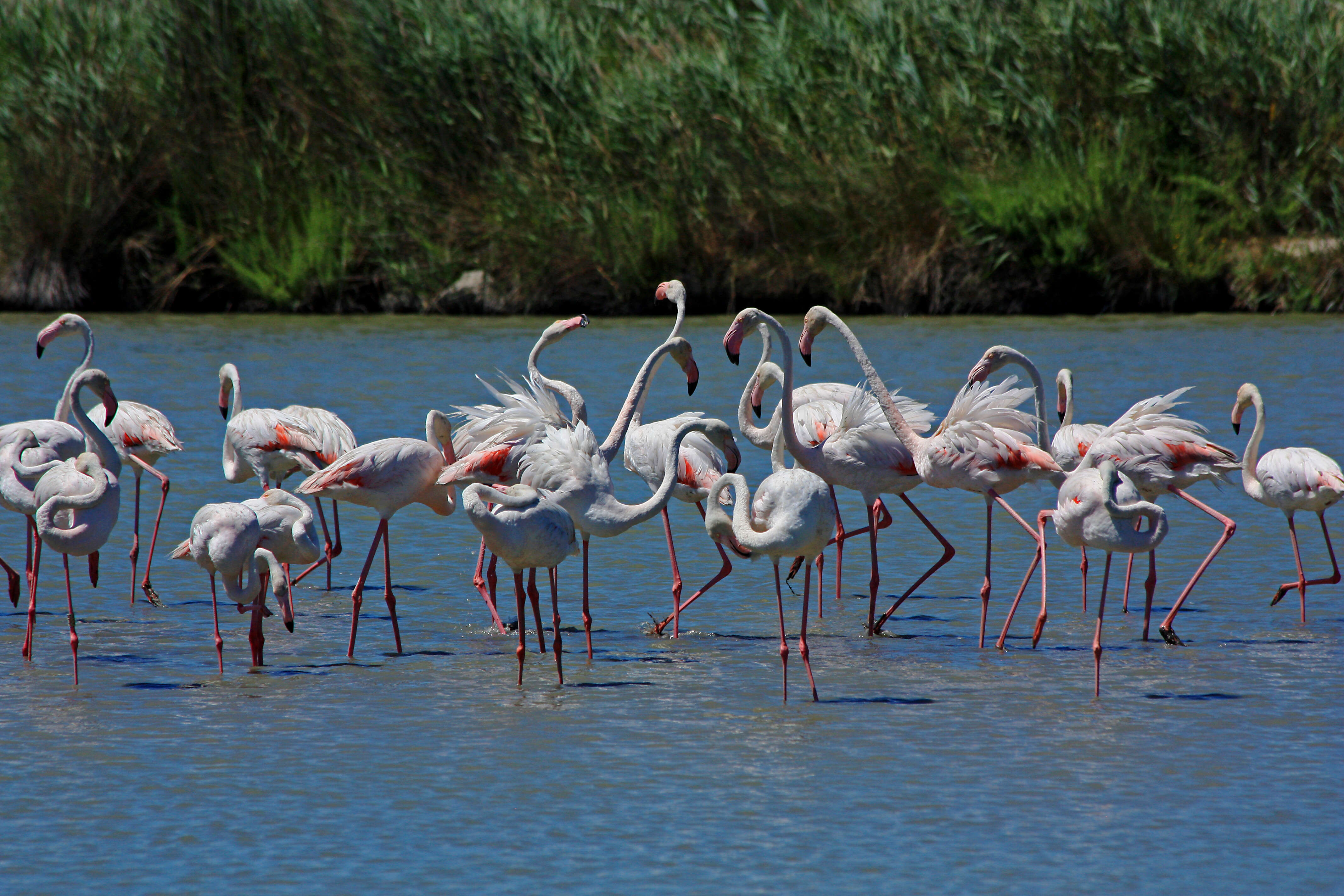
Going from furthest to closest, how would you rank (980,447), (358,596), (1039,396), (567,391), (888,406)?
(567,391), (1039,396), (888,406), (980,447), (358,596)

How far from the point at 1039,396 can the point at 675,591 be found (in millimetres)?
1744

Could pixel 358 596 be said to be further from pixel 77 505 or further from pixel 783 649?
pixel 783 649

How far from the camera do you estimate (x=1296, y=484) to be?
21.5ft

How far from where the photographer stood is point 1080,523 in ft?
18.7

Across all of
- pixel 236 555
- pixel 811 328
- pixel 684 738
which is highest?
pixel 811 328

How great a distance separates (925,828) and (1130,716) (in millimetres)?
1303

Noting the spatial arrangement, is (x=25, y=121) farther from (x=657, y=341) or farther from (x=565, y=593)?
(x=565, y=593)

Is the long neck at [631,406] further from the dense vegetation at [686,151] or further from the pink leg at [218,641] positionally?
the dense vegetation at [686,151]

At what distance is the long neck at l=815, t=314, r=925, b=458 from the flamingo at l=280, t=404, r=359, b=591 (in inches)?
91.3

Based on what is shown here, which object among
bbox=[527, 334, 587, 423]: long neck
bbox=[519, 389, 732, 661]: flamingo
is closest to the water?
bbox=[519, 389, 732, 661]: flamingo

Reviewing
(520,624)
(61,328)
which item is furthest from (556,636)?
(61,328)

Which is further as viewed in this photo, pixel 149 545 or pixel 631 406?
pixel 149 545

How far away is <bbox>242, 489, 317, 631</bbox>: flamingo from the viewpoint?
18.7 feet

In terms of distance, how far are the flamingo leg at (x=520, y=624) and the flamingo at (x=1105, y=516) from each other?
1923 millimetres
